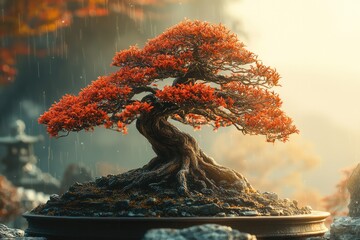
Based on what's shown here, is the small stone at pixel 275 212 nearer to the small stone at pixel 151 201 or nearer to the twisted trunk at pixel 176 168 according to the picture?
the twisted trunk at pixel 176 168

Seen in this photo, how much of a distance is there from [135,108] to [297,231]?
9.32 ft

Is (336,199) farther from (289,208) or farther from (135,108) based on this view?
(135,108)

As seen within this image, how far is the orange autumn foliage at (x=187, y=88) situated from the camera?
8242 millimetres

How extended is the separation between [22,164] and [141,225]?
23.3m

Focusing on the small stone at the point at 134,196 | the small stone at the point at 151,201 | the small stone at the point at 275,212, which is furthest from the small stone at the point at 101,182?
the small stone at the point at 275,212

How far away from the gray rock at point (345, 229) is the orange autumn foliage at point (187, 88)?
1.46m

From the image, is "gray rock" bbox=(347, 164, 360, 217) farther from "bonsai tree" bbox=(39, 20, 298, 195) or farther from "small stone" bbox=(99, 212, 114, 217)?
"small stone" bbox=(99, 212, 114, 217)

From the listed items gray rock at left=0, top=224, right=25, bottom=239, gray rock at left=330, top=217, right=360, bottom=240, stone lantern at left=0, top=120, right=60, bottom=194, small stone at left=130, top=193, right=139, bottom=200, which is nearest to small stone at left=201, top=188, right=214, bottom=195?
small stone at left=130, top=193, right=139, bottom=200

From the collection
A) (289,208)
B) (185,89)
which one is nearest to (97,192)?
(185,89)

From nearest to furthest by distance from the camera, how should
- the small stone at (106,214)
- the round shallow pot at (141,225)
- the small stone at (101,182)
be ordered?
the round shallow pot at (141,225), the small stone at (106,214), the small stone at (101,182)

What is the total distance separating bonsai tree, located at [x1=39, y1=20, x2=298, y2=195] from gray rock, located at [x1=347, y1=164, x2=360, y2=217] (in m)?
1.50

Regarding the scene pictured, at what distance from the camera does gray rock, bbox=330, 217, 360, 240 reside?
26.8ft

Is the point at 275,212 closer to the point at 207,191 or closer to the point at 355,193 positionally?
the point at 207,191

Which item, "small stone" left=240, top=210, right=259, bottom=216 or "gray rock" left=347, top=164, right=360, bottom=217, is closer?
"small stone" left=240, top=210, right=259, bottom=216
